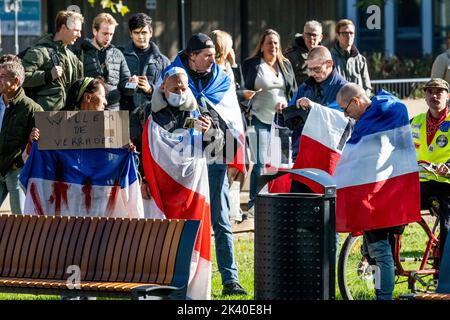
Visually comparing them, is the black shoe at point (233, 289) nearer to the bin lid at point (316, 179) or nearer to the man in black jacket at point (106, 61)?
the bin lid at point (316, 179)

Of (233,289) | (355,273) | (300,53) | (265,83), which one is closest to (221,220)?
(233,289)

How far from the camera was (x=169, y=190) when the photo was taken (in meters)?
9.93

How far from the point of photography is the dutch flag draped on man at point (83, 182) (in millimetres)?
9641

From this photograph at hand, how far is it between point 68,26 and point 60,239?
335 cm

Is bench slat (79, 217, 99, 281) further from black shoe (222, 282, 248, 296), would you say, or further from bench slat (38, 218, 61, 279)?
black shoe (222, 282, 248, 296)

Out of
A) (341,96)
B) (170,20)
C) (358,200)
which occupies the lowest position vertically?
(358,200)

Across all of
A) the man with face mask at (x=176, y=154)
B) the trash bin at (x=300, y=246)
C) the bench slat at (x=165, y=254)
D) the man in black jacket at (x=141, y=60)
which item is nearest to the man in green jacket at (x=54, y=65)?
the man in black jacket at (x=141, y=60)

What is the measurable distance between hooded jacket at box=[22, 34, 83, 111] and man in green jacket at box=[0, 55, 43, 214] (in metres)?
0.71

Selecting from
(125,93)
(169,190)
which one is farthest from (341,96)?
(125,93)

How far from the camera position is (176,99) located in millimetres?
9812

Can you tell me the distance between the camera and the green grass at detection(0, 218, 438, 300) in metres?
10.3
